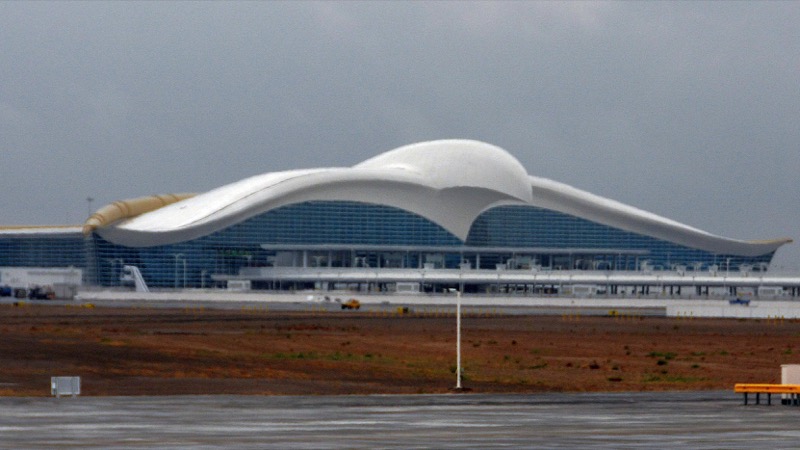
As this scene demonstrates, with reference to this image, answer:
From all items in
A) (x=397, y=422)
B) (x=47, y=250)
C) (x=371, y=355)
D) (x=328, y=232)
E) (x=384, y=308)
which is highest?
(x=328, y=232)

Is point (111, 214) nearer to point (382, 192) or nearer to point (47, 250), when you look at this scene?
point (47, 250)

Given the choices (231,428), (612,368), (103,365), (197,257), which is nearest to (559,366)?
(612,368)

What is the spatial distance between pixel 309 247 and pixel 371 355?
5062 inches

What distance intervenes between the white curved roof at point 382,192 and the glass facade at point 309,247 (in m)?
1.49

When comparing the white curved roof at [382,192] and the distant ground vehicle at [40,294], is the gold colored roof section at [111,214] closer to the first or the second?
the white curved roof at [382,192]

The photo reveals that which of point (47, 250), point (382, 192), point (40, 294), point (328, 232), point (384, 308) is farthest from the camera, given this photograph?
point (47, 250)

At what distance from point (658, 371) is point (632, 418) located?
24.0m

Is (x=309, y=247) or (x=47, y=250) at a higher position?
(x=309, y=247)

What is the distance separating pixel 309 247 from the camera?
18975 cm

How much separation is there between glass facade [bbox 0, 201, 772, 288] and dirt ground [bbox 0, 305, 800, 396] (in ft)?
277

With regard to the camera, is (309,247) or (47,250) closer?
(309,247)

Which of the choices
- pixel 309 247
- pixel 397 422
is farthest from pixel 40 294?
pixel 397 422

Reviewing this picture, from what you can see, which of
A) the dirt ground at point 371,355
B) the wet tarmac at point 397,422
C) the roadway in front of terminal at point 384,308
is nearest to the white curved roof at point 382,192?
the roadway in front of terminal at point 384,308

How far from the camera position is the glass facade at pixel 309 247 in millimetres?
184250
